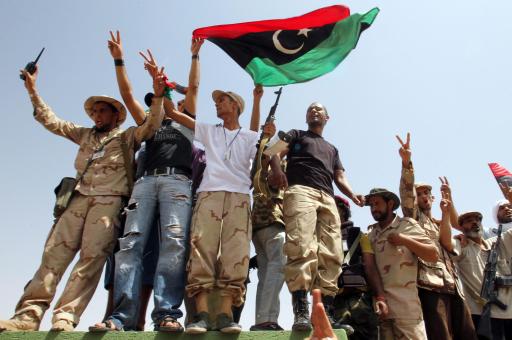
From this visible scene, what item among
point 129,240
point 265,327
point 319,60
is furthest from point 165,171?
point 319,60

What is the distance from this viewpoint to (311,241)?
184 inches

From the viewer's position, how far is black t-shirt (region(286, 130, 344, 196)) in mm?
5281

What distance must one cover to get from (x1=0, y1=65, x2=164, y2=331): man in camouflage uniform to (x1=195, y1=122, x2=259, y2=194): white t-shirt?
60 cm

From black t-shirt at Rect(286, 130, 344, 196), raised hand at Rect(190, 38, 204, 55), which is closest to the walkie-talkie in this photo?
raised hand at Rect(190, 38, 204, 55)

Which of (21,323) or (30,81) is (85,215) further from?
(30,81)

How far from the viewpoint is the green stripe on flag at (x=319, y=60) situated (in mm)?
6598

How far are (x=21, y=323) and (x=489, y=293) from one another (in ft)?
18.8

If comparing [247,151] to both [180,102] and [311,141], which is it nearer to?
[311,141]

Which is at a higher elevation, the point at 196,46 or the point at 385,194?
the point at 196,46

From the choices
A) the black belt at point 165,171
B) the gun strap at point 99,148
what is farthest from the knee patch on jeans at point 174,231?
the gun strap at point 99,148

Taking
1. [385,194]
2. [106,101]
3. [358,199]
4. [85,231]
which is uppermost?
[106,101]

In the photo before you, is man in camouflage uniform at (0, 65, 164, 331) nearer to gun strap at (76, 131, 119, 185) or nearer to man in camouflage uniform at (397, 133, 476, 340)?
gun strap at (76, 131, 119, 185)

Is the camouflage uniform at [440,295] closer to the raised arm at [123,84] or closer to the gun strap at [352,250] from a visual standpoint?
the gun strap at [352,250]

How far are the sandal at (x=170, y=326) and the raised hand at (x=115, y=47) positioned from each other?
2.99 m
